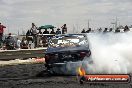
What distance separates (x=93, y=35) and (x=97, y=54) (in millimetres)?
1424

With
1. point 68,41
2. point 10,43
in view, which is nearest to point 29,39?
point 10,43

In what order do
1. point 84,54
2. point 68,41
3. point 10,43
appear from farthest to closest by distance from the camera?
point 10,43 → point 68,41 → point 84,54

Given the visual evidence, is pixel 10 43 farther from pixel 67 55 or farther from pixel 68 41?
pixel 67 55

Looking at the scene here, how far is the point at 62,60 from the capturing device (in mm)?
13180

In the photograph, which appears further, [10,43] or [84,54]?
[10,43]

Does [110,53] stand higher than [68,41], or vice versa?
[68,41]

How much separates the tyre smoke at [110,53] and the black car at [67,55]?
34 centimetres

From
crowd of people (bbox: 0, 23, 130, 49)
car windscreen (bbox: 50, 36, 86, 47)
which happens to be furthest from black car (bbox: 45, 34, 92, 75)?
crowd of people (bbox: 0, 23, 130, 49)

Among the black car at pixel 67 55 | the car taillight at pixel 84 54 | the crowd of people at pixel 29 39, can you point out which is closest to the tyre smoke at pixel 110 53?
the car taillight at pixel 84 54

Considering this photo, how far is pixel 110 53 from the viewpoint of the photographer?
14.0 meters

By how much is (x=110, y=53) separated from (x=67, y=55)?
1751 mm

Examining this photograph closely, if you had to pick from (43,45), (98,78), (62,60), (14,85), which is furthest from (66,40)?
(43,45)

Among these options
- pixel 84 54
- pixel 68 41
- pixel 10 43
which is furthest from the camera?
pixel 10 43

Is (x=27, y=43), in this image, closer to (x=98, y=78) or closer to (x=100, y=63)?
(x=100, y=63)
